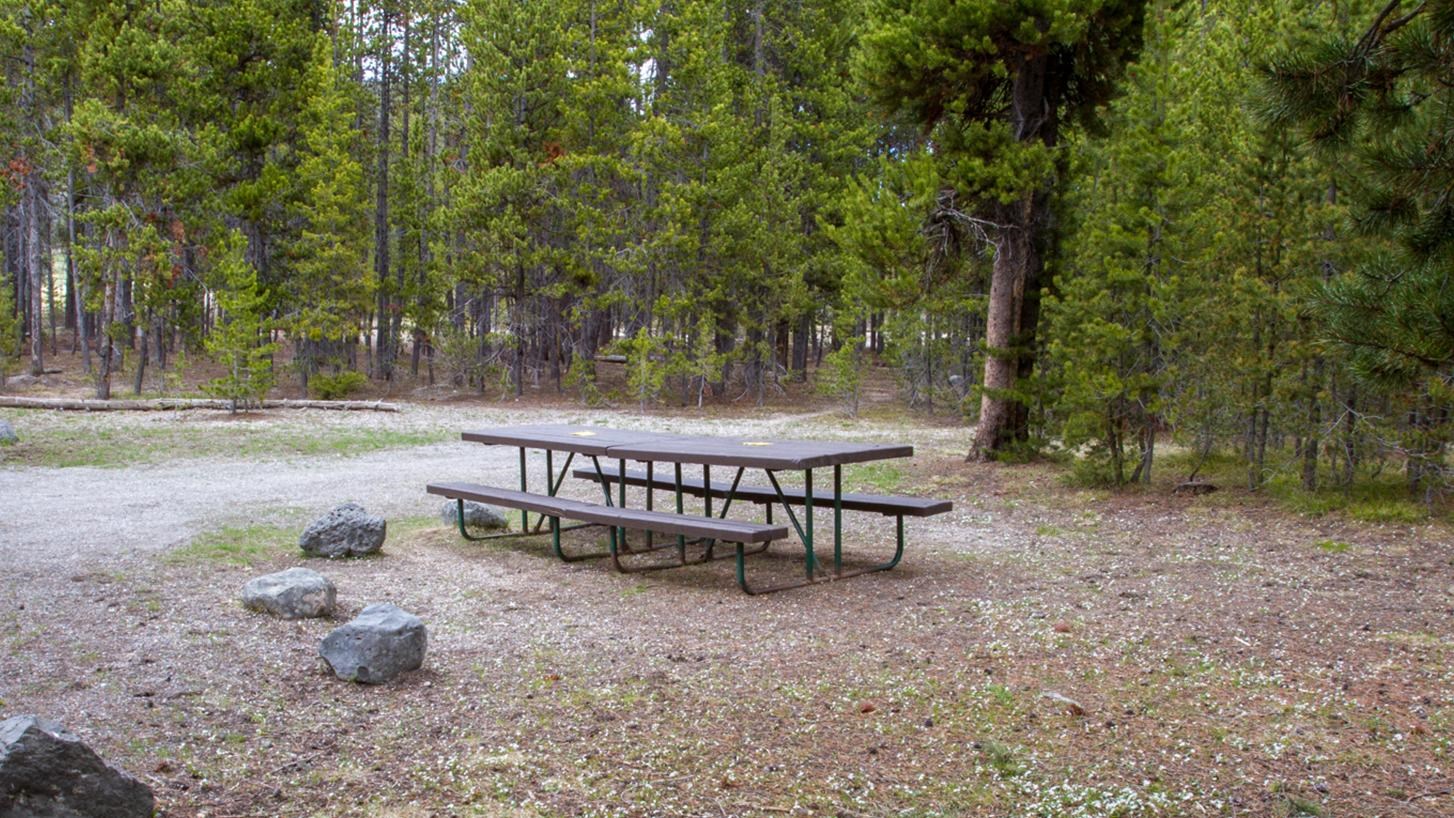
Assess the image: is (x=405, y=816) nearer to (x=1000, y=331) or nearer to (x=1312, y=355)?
(x=1312, y=355)

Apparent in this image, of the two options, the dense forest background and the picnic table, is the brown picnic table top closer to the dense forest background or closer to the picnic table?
the picnic table

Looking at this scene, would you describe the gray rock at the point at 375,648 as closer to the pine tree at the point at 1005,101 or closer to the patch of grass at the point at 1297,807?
the patch of grass at the point at 1297,807

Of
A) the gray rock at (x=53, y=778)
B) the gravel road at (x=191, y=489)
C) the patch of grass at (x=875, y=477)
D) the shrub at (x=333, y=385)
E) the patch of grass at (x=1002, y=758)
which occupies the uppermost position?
the shrub at (x=333, y=385)

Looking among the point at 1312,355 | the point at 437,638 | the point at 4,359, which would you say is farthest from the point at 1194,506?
the point at 4,359

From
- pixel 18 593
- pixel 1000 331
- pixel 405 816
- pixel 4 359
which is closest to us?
pixel 405 816

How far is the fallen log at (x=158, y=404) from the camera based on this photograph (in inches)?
715

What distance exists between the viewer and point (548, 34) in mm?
22953

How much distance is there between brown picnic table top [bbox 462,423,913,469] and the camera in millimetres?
6223

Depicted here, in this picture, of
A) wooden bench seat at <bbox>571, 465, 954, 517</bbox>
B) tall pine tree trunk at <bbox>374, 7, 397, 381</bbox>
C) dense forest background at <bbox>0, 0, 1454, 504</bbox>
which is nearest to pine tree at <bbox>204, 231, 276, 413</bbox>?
dense forest background at <bbox>0, 0, 1454, 504</bbox>

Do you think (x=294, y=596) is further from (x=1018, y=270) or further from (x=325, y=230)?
(x=325, y=230)

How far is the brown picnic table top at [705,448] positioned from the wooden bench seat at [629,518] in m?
0.37

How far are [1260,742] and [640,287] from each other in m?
23.0

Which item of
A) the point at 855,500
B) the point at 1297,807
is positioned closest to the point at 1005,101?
the point at 855,500

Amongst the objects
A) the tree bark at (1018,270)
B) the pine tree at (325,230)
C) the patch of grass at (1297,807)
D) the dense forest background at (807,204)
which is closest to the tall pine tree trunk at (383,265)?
the dense forest background at (807,204)
